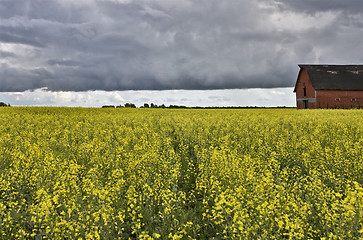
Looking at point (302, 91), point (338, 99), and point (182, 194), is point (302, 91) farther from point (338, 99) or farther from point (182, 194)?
point (182, 194)

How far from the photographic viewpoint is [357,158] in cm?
781

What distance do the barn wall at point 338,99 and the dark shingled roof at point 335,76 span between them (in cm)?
80

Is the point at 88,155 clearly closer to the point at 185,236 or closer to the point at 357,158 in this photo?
the point at 185,236

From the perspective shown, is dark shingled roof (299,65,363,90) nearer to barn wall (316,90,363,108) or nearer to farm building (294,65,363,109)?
farm building (294,65,363,109)

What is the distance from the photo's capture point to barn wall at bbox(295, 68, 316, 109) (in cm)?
4465

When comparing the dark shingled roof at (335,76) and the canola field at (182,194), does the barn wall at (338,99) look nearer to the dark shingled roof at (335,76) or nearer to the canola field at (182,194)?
the dark shingled roof at (335,76)

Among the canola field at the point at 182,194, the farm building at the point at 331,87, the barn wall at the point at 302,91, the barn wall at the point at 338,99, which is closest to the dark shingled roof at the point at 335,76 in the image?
the farm building at the point at 331,87

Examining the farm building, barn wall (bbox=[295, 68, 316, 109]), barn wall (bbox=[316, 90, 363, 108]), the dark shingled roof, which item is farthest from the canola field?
the dark shingled roof

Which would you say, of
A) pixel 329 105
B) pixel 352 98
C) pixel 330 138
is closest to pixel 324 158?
pixel 330 138

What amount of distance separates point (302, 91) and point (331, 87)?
5025 millimetres

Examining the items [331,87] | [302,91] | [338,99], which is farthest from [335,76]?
[302,91]

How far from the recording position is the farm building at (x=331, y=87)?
43.6 metres

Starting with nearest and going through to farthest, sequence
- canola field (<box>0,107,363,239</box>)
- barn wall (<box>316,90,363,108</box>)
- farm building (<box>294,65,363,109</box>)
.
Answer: canola field (<box>0,107,363,239</box>), barn wall (<box>316,90,363,108</box>), farm building (<box>294,65,363,109</box>)

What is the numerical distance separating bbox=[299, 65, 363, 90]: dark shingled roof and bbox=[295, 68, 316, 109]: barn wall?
1.06 metres
